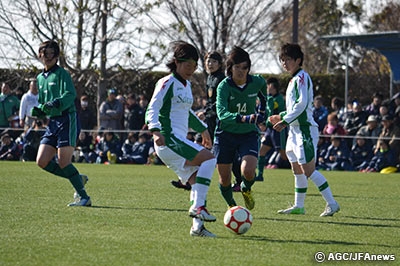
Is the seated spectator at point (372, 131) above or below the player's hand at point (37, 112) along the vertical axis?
below

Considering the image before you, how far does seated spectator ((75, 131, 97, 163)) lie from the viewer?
2359 cm

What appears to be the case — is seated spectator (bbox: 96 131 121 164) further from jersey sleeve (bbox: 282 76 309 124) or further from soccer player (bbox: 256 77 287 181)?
jersey sleeve (bbox: 282 76 309 124)

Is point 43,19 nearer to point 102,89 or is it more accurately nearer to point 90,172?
point 102,89

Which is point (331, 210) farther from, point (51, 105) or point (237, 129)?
point (51, 105)

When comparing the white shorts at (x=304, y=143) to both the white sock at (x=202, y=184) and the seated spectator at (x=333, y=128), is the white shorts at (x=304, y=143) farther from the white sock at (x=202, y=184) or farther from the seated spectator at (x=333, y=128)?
the seated spectator at (x=333, y=128)

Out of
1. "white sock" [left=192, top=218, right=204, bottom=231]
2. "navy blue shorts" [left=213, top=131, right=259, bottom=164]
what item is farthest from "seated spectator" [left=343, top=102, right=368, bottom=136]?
→ "white sock" [left=192, top=218, right=204, bottom=231]

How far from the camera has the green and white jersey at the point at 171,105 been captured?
823 centimetres

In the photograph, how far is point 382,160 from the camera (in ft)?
69.6

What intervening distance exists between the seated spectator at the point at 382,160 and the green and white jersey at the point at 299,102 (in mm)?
11119

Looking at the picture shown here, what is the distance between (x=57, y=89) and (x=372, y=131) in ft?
40.3

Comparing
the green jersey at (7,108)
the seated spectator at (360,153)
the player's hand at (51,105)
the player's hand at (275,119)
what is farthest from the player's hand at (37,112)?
the green jersey at (7,108)

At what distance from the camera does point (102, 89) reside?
28422 mm

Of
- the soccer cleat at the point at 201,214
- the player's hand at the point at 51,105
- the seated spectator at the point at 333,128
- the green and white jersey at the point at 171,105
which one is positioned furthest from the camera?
the seated spectator at the point at 333,128

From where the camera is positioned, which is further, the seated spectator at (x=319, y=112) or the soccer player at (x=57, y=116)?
the seated spectator at (x=319, y=112)
